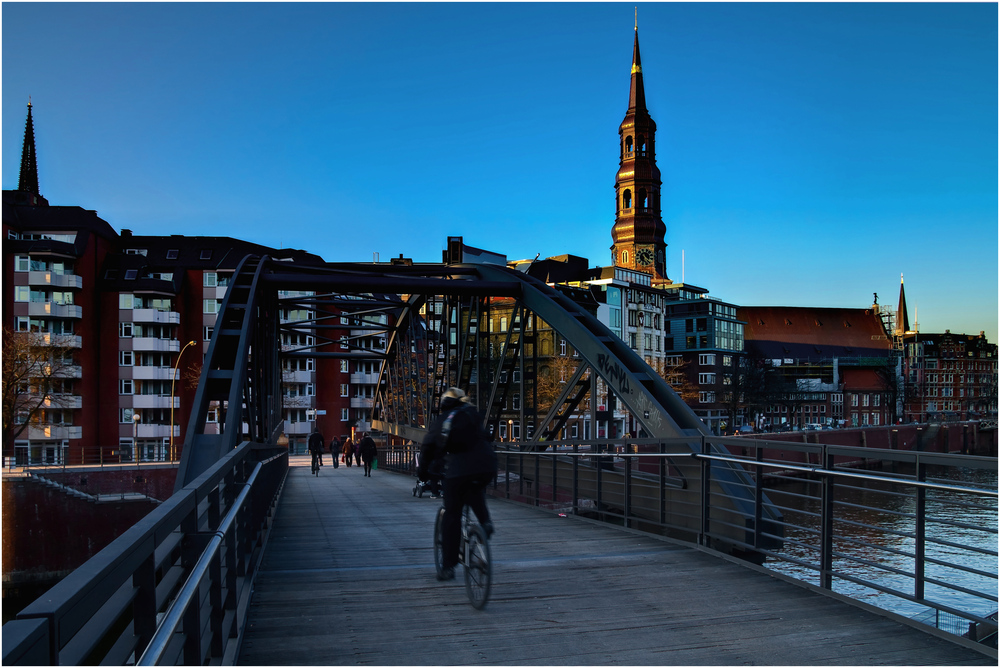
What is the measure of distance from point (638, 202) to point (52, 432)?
3367 inches

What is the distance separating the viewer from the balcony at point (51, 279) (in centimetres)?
5188

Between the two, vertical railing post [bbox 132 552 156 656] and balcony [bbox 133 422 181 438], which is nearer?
vertical railing post [bbox 132 552 156 656]

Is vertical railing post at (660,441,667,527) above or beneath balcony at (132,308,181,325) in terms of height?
beneath

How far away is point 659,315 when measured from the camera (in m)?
78.9

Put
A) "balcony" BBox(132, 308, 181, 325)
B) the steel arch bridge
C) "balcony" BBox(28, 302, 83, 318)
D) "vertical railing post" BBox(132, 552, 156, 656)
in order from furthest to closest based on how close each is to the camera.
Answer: "balcony" BBox(132, 308, 181, 325), "balcony" BBox(28, 302, 83, 318), the steel arch bridge, "vertical railing post" BBox(132, 552, 156, 656)

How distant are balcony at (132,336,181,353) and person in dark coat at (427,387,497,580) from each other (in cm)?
5523

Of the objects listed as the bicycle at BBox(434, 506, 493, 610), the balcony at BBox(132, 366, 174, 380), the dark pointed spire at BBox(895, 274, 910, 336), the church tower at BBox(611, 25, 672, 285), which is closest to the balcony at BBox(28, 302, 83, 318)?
the balcony at BBox(132, 366, 174, 380)

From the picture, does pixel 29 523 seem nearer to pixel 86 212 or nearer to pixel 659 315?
pixel 86 212

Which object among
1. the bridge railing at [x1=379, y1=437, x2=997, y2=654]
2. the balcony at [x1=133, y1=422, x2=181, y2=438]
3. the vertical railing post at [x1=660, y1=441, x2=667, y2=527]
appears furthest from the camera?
the balcony at [x1=133, y1=422, x2=181, y2=438]

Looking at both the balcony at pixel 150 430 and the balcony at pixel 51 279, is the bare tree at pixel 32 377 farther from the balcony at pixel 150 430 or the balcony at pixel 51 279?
the balcony at pixel 150 430

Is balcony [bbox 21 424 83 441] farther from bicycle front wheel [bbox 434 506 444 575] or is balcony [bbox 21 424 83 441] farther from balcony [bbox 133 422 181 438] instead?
bicycle front wheel [bbox 434 506 444 575]

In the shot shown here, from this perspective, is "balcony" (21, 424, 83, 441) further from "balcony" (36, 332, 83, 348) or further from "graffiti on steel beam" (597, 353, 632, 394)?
"graffiti on steel beam" (597, 353, 632, 394)

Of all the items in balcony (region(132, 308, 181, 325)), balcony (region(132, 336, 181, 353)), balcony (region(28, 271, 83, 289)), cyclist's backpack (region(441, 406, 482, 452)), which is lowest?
cyclist's backpack (region(441, 406, 482, 452))

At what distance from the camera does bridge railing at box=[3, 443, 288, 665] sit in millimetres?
1749
